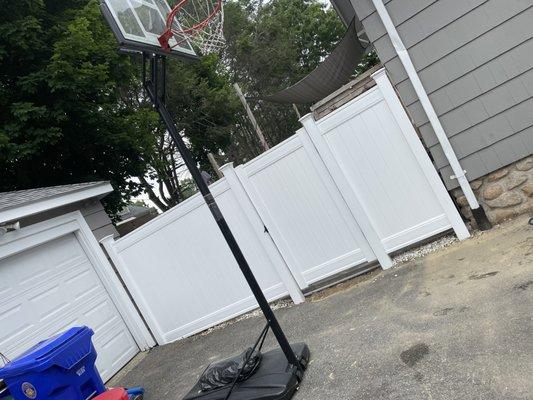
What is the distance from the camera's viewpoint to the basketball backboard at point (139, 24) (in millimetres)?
3463

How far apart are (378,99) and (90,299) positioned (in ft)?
14.7

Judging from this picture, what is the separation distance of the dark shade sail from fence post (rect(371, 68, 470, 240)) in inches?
136

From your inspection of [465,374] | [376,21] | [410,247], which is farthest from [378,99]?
[465,374]

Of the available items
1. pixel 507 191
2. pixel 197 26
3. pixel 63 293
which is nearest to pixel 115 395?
pixel 63 293

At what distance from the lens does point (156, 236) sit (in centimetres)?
613

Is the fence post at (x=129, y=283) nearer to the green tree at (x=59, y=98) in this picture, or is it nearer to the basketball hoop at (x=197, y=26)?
the basketball hoop at (x=197, y=26)

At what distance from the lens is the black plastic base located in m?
3.45

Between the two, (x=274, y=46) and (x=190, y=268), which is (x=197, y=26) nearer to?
(x=190, y=268)

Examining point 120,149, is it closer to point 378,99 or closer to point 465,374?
point 378,99

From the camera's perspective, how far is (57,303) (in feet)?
18.7

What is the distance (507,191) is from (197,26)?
3.74 metres

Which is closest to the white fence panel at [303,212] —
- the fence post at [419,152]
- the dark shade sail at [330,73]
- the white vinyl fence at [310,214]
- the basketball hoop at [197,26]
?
the white vinyl fence at [310,214]

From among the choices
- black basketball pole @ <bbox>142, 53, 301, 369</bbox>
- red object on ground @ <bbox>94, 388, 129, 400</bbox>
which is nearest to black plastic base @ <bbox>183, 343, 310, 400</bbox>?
black basketball pole @ <bbox>142, 53, 301, 369</bbox>

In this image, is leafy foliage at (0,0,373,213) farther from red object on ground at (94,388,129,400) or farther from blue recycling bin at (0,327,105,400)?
red object on ground at (94,388,129,400)
